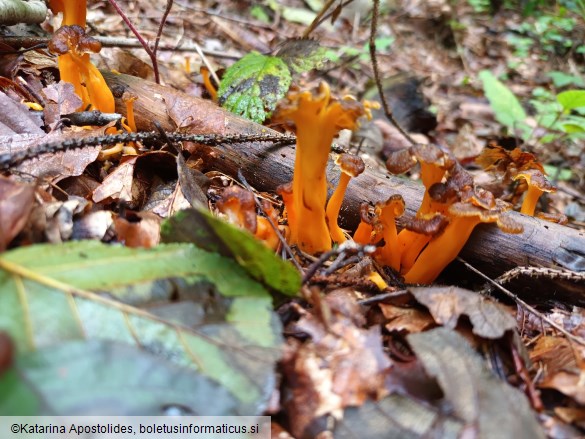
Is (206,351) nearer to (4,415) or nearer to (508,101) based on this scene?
Result: (4,415)

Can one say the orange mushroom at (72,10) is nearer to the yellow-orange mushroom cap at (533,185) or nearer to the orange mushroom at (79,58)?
the orange mushroom at (79,58)

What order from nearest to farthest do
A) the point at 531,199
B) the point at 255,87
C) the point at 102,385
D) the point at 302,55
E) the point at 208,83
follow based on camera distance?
the point at 102,385 → the point at 531,199 → the point at 255,87 → the point at 302,55 → the point at 208,83

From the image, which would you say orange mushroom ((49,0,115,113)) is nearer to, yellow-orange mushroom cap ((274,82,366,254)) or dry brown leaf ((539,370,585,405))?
yellow-orange mushroom cap ((274,82,366,254))

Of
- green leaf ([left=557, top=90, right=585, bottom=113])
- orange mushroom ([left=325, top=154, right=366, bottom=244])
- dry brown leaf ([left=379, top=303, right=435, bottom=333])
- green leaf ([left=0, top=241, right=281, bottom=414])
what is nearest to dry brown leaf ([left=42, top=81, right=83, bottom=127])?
green leaf ([left=0, top=241, right=281, bottom=414])

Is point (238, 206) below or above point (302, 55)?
below

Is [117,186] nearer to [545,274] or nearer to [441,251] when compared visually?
[441,251]

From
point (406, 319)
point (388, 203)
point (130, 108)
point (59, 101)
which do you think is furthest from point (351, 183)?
point (59, 101)
